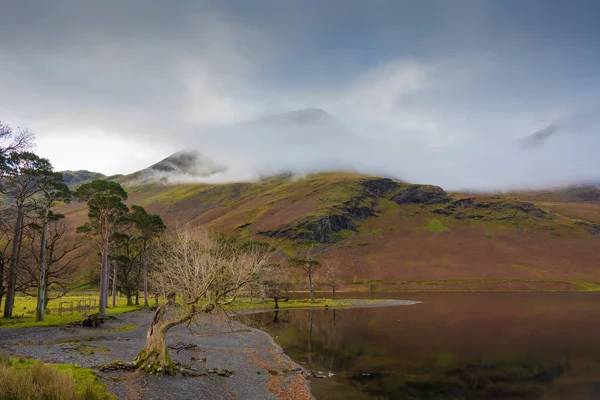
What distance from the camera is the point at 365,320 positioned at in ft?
193

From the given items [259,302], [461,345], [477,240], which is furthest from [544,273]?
[461,345]

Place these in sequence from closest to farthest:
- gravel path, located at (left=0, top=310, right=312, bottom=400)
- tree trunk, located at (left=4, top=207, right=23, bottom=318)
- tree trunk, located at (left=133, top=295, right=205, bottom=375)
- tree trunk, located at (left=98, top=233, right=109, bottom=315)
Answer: gravel path, located at (left=0, top=310, right=312, bottom=400), tree trunk, located at (left=133, top=295, right=205, bottom=375), tree trunk, located at (left=4, top=207, right=23, bottom=318), tree trunk, located at (left=98, top=233, right=109, bottom=315)

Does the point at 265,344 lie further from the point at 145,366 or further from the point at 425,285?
the point at 425,285

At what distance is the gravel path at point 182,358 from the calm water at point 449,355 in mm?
2635

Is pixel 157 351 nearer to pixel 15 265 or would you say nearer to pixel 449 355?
pixel 15 265

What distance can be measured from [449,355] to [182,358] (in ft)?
76.3

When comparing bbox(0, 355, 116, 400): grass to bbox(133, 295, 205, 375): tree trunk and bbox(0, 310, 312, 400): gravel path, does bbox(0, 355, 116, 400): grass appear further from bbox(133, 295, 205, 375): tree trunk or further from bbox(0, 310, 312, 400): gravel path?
bbox(133, 295, 205, 375): tree trunk

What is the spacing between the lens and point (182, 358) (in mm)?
27609

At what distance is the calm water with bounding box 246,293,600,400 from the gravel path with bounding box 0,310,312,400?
2635 mm

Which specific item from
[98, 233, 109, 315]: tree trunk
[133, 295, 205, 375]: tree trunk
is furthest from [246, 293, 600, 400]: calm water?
[98, 233, 109, 315]: tree trunk

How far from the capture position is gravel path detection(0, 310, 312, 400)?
1858 centimetres

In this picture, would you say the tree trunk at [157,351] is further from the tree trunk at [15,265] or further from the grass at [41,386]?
the tree trunk at [15,265]

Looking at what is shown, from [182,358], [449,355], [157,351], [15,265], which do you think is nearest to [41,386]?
[157,351]

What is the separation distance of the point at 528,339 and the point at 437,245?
513 feet
